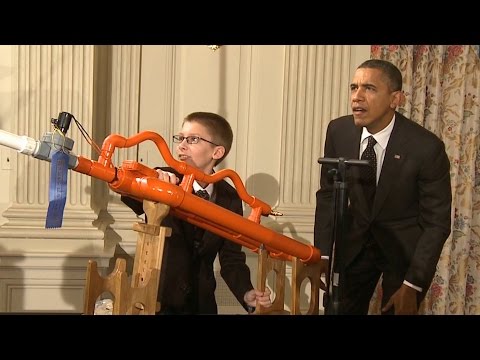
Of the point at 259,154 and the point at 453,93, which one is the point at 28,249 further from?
the point at 453,93

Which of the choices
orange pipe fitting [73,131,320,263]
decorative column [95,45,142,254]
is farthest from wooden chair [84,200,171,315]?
decorative column [95,45,142,254]

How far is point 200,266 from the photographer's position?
215 cm

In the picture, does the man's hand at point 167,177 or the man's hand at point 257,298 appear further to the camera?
the man's hand at point 257,298

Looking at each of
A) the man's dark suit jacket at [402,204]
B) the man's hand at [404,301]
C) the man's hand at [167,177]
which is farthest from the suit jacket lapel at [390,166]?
the man's hand at [167,177]

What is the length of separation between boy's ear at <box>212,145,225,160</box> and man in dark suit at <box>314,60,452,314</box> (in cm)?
37

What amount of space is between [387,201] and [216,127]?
0.61 m

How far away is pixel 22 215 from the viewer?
2.36 m

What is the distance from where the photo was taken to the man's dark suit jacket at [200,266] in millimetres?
2080

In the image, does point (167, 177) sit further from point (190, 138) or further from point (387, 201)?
point (387, 201)

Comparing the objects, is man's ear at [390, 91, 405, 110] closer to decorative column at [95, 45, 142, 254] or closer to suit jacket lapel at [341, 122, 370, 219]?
suit jacket lapel at [341, 122, 370, 219]

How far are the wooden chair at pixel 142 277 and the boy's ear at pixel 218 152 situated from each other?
1.54 ft

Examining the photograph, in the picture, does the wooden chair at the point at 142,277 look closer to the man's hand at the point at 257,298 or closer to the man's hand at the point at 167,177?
the man's hand at the point at 167,177
